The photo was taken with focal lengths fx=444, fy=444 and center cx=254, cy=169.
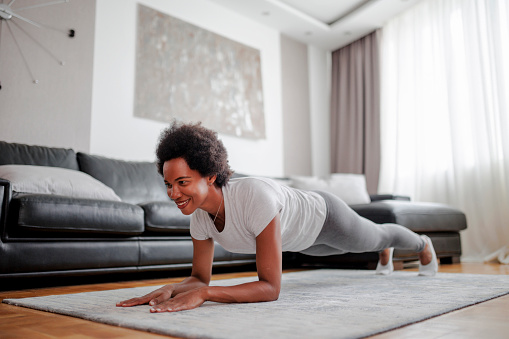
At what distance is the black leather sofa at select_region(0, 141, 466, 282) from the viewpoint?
200 cm

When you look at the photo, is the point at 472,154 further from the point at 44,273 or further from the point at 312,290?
the point at 44,273

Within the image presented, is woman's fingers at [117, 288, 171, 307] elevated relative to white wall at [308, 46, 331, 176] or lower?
lower

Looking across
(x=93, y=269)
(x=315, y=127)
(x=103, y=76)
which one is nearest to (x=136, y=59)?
(x=103, y=76)

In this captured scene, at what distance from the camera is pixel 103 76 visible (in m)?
3.56

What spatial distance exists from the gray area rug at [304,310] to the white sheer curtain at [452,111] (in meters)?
2.11

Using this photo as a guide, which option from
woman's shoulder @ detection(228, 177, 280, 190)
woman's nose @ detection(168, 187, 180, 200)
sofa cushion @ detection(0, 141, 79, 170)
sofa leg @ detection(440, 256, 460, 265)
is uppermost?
sofa cushion @ detection(0, 141, 79, 170)

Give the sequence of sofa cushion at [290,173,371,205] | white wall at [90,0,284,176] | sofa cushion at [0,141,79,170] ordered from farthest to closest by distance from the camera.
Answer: sofa cushion at [290,173,371,205] < white wall at [90,0,284,176] < sofa cushion at [0,141,79,170]

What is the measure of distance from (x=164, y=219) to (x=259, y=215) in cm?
126

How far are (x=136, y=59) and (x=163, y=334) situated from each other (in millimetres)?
3110

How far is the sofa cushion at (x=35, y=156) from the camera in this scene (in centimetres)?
266

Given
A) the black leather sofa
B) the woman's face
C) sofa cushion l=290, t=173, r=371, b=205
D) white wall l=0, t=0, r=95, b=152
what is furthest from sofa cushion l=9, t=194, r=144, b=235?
sofa cushion l=290, t=173, r=371, b=205

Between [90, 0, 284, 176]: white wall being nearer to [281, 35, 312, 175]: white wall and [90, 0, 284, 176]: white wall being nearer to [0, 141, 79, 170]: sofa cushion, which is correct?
[0, 141, 79, 170]: sofa cushion

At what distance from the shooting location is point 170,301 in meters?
1.36

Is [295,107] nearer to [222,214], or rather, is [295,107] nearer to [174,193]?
[222,214]
